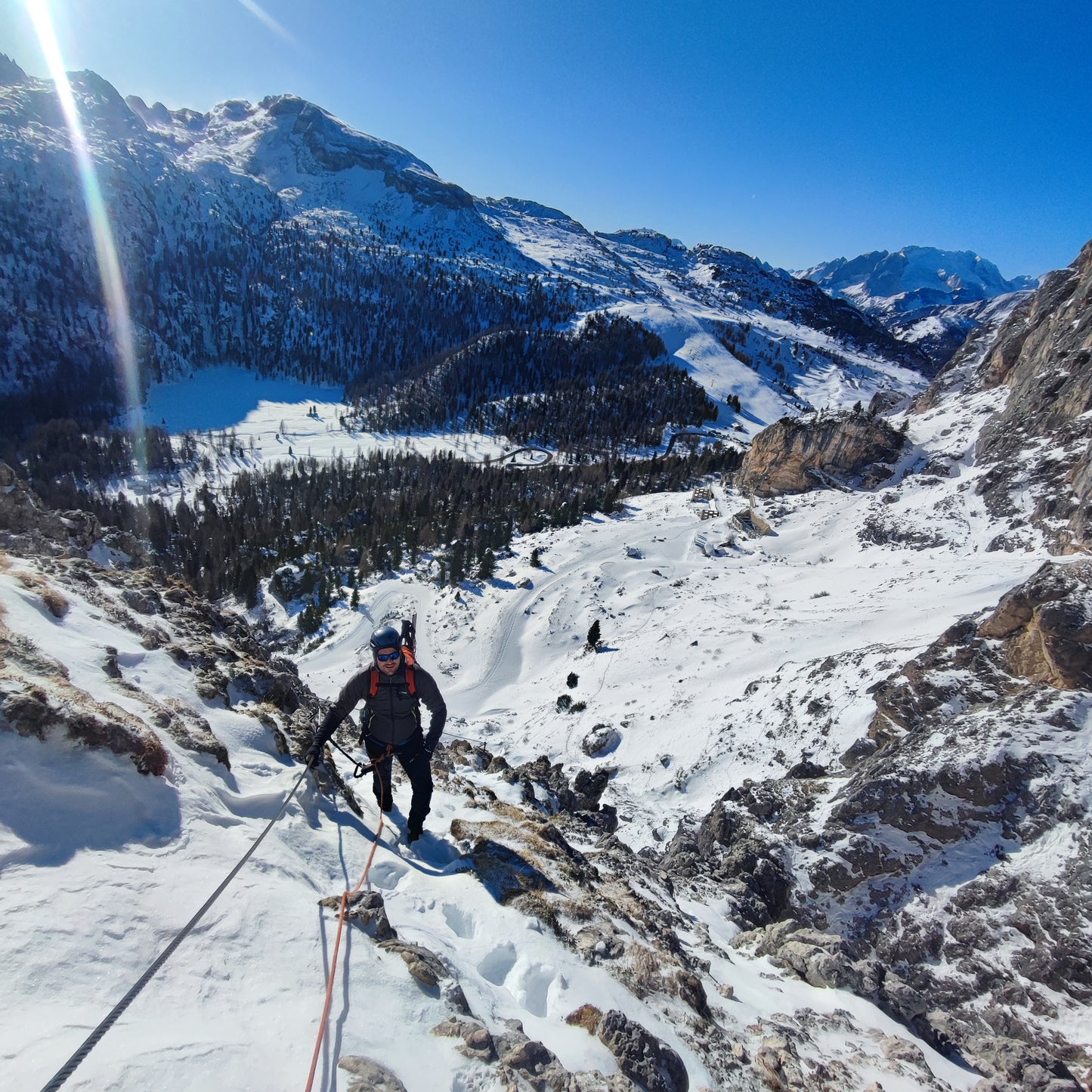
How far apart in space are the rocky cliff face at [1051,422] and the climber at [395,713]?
1578 inches

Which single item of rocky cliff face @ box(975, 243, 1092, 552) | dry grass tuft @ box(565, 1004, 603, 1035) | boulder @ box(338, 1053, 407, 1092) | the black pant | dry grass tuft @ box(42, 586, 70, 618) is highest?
rocky cliff face @ box(975, 243, 1092, 552)

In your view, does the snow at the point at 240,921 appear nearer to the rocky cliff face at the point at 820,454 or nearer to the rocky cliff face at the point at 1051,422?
the rocky cliff face at the point at 1051,422

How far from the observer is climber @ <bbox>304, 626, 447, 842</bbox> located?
810cm

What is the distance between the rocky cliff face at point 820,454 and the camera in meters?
61.3

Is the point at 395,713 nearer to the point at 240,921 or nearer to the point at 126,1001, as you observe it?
the point at 240,921

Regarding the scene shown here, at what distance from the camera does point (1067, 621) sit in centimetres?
1563

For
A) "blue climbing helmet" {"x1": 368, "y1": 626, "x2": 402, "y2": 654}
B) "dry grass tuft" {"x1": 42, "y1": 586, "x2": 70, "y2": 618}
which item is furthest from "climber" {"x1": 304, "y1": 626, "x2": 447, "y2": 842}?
"dry grass tuft" {"x1": 42, "y1": 586, "x2": 70, "y2": 618}

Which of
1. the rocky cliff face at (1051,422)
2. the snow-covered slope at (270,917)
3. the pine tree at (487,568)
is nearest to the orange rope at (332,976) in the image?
the snow-covered slope at (270,917)

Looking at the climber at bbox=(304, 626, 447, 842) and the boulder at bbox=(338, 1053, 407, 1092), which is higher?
the climber at bbox=(304, 626, 447, 842)

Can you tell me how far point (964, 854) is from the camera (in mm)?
13977

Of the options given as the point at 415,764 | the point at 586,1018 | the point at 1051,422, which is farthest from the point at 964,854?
the point at 1051,422

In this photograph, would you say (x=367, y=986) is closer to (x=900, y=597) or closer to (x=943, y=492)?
(x=900, y=597)

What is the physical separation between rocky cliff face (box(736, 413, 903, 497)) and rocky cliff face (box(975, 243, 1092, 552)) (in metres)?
9.95

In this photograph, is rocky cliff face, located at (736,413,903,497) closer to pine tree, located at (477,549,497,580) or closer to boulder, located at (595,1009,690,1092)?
pine tree, located at (477,549,497,580)
